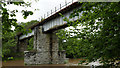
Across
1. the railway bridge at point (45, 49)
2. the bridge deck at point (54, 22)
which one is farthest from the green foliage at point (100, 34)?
the railway bridge at point (45, 49)

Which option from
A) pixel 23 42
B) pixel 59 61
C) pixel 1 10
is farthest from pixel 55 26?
pixel 23 42

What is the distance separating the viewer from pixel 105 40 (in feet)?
10.7

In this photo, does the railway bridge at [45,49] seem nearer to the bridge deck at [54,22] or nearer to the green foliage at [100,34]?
the bridge deck at [54,22]

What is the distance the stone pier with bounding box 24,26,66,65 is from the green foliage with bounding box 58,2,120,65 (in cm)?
1728

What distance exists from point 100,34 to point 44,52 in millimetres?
18153

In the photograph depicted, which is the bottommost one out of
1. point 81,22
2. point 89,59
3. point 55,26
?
point 89,59

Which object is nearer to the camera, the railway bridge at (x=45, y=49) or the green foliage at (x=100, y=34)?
the green foliage at (x=100, y=34)

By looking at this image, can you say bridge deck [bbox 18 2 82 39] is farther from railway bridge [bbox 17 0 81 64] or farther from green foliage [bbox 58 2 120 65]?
green foliage [bbox 58 2 120 65]

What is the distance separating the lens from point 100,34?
133 inches

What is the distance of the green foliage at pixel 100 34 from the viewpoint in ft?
10.1

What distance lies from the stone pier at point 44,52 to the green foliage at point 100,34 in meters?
17.3

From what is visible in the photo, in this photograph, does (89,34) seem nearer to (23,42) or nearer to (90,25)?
(90,25)

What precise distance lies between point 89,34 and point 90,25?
0.79 feet

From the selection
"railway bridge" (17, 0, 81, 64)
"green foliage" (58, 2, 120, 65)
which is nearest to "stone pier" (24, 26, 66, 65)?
"railway bridge" (17, 0, 81, 64)
